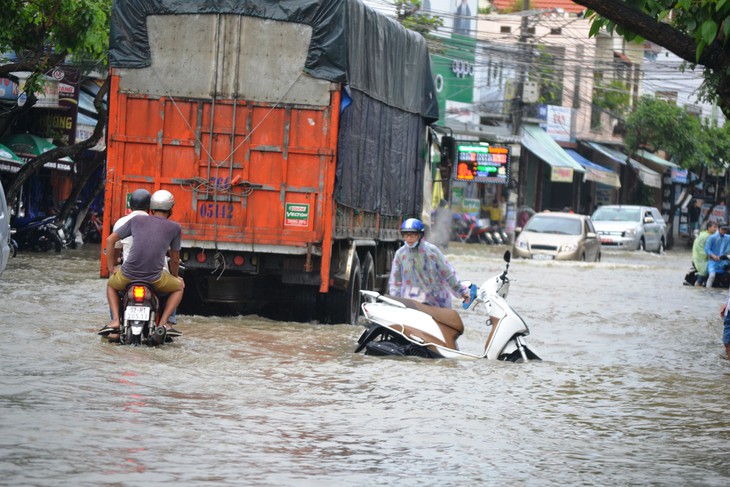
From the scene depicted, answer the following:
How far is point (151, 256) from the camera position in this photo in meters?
11.0

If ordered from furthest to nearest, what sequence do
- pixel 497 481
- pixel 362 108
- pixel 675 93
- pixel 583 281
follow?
pixel 675 93 → pixel 583 281 → pixel 362 108 → pixel 497 481

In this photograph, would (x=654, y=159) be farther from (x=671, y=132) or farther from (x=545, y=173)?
(x=545, y=173)

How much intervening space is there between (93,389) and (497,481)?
3.38m

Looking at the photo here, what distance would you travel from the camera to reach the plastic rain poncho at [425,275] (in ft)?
38.1

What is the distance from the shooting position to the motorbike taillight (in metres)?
10.9

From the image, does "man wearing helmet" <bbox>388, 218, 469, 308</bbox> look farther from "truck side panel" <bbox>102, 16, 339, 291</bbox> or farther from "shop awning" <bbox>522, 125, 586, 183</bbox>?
"shop awning" <bbox>522, 125, 586, 183</bbox>

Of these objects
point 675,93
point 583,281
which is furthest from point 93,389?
point 675,93

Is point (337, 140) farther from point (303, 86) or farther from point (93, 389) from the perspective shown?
point (93, 389)

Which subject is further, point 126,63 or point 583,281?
point 583,281

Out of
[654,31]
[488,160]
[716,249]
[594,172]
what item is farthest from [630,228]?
[654,31]

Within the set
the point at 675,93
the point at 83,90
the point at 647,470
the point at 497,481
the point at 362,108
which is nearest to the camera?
the point at 497,481

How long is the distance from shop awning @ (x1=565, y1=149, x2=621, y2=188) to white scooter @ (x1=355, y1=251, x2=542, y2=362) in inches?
1546

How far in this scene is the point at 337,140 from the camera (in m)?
13.5

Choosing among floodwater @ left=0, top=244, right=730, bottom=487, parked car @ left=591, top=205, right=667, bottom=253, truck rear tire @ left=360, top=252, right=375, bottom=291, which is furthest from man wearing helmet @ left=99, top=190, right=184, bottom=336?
parked car @ left=591, top=205, right=667, bottom=253
